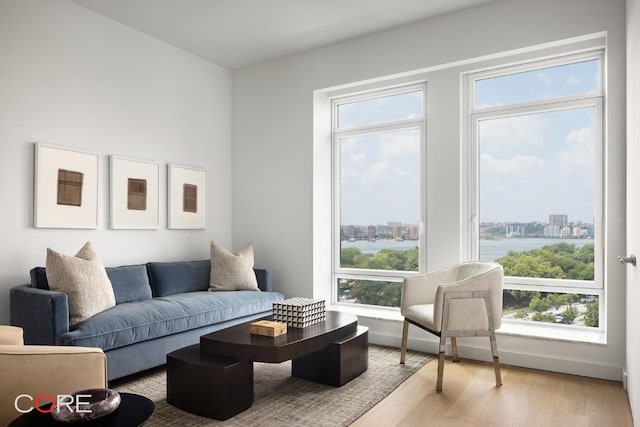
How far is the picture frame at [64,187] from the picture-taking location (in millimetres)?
3428

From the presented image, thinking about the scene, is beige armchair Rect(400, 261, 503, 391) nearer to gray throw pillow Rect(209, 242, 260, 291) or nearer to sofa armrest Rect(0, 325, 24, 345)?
gray throw pillow Rect(209, 242, 260, 291)

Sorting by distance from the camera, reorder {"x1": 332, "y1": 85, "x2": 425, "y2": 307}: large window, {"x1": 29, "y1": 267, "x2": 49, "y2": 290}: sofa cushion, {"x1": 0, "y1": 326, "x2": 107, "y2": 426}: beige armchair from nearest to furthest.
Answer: {"x1": 0, "y1": 326, "x2": 107, "y2": 426}: beige armchair
{"x1": 29, "y1": 267, "x2": 49, "y2": 290}: sofa cushion
{"x1": 332, "y1": 85, "x2": 425, "y2": 307}: large window

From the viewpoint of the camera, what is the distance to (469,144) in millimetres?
4008

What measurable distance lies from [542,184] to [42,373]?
361cm

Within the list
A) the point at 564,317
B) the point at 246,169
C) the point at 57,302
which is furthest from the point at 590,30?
the point at 57,302

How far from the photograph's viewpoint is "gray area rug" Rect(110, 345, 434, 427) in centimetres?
253

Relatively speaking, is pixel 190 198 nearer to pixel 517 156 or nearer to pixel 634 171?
pixel 517 156

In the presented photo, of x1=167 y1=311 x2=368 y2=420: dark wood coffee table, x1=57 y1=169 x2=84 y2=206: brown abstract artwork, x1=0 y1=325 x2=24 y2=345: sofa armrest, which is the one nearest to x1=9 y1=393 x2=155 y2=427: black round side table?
x1=0 y1=325 x2=24 y2=345: sofa armrest

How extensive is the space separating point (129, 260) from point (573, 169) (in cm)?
386

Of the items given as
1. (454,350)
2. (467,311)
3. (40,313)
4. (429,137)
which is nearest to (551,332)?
(454,350)

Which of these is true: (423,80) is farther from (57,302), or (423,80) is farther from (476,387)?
(57,302)

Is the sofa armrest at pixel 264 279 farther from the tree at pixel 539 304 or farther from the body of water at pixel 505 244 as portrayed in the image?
the tree at pixel 539 304

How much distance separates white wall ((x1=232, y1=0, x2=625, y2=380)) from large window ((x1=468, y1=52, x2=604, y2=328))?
9.7 inches

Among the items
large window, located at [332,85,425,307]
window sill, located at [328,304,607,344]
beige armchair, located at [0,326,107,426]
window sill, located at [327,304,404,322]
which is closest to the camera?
beige armchair, located at [0,326,107,426]
